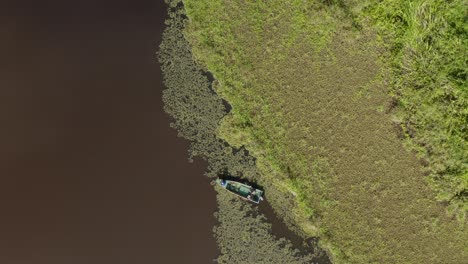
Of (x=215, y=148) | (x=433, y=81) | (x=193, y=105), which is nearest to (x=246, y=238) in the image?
(x=215, y=148)

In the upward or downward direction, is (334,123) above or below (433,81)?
below

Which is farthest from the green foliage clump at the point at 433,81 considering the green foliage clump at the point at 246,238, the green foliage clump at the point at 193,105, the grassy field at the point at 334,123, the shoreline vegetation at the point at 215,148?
the green foliage clump at the point at 193,105

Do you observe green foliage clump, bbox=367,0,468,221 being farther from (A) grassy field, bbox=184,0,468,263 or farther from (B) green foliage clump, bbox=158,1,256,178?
(B) green foliage clump, bbox=158,1,256,178

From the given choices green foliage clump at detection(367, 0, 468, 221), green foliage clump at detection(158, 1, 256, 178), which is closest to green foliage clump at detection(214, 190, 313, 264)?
green foliage clump at detection(158, 1, 256, 178)

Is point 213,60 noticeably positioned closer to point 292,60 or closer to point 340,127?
point 292,60

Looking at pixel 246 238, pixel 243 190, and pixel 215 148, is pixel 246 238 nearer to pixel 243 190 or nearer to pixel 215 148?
pixel 243 190

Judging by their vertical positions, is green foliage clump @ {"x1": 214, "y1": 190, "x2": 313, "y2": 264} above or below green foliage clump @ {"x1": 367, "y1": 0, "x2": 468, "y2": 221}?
below
